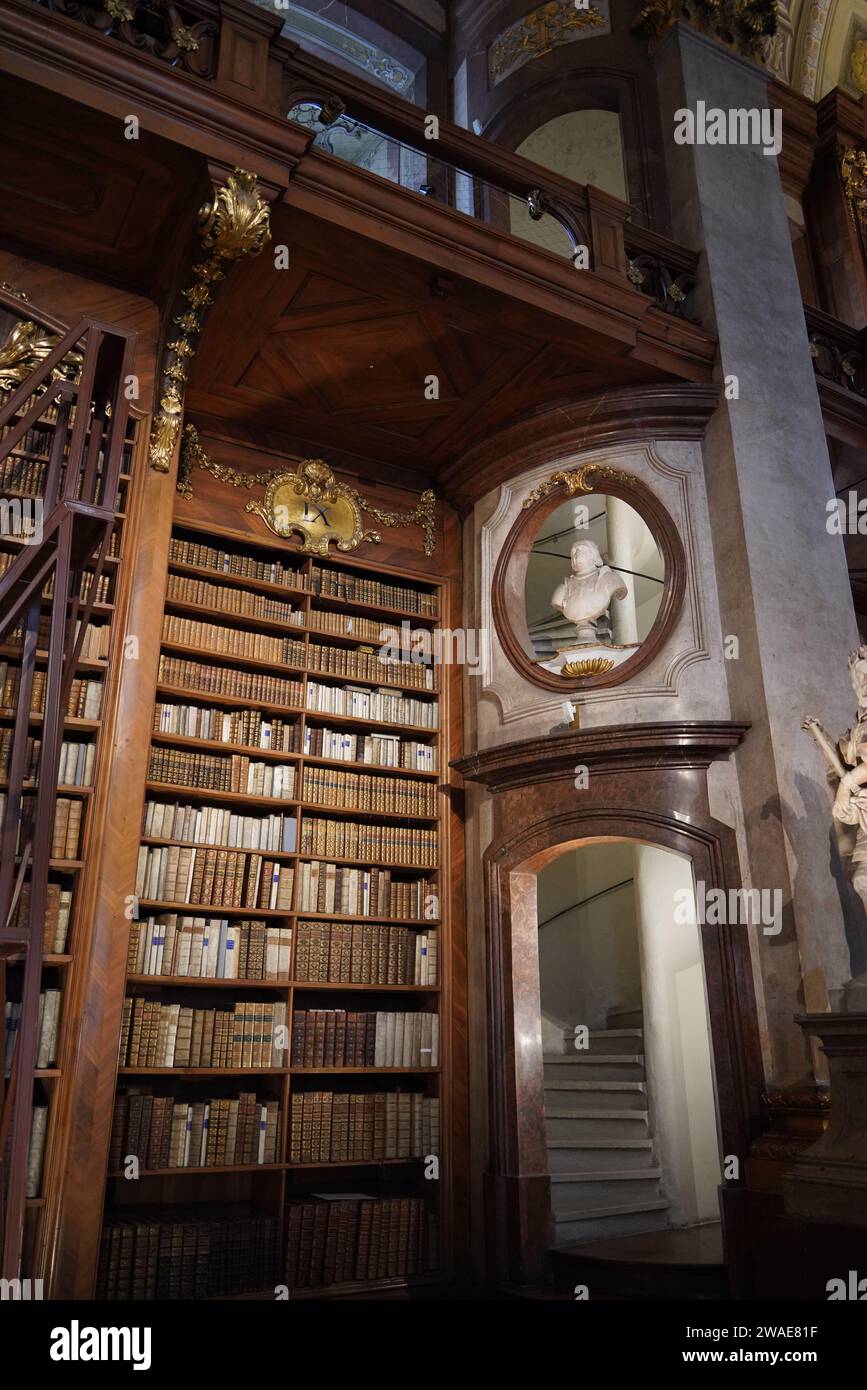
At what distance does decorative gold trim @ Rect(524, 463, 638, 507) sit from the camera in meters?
5.29

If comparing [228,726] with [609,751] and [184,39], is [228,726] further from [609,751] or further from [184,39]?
[184,39]

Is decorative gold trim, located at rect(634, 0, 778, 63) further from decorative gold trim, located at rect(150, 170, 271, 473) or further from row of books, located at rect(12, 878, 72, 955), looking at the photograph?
row of books, located at rect(12, 878, 72, 955)

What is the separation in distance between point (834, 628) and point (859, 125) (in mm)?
4820

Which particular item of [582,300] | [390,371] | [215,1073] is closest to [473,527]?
[390,371]

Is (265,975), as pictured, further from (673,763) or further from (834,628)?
(834,628)

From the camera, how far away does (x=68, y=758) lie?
13.4ft

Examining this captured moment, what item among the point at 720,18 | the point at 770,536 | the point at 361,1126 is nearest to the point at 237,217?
the point at 770,536

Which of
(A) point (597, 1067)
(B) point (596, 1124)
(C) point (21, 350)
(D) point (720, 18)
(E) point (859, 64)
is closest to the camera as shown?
(C) point (21, 350)

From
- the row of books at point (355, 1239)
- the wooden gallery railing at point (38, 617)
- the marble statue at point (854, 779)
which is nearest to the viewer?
the wooden gallery railing at point (38, 617)

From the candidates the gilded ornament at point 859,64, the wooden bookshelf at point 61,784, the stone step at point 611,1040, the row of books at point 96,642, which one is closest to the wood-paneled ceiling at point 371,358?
the wooden bookshelf at point 61,784

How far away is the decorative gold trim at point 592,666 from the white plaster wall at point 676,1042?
1.46 metres

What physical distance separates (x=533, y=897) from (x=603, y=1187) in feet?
5.76

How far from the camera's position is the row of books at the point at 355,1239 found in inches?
172

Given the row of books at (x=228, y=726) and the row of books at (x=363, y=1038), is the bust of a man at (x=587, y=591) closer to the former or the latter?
the row of books at (x=228, y=726)
